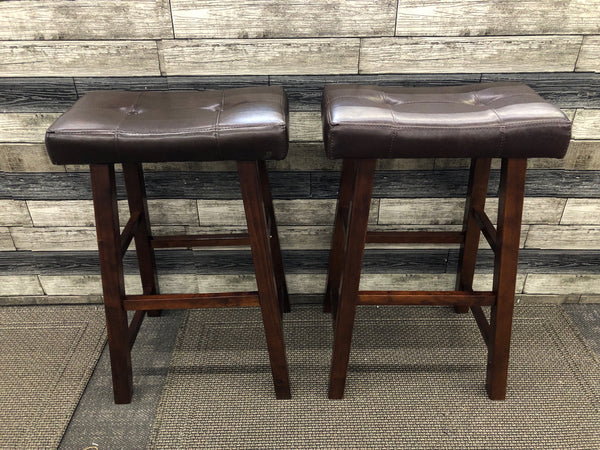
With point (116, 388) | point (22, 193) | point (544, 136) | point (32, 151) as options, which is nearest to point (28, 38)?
point (32, 151)

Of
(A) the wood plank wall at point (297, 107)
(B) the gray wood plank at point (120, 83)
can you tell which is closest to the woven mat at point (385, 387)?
(A) the wood plank wall at point (297, 107)

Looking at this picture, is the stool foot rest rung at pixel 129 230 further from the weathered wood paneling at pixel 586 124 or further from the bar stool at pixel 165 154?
the weathered wood paneling at pixel 586 124

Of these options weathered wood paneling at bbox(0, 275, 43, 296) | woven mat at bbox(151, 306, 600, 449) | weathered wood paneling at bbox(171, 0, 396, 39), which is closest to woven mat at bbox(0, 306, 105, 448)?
weathered wood paneling at bbox(0, 275, 43, 296)

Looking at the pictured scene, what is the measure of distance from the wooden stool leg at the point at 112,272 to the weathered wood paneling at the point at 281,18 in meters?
0.50

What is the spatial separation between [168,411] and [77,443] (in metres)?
0.26

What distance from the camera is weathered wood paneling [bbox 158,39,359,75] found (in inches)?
56.9

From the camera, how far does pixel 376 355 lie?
1.68 m

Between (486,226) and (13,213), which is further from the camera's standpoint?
(13,213)

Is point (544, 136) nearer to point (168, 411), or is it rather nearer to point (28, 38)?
point (168, 411)

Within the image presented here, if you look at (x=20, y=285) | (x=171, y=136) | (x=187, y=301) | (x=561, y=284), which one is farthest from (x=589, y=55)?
(x=20, y=285)

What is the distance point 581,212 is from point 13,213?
2.00 metres

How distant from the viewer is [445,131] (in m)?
1.08

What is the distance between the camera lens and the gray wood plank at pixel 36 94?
4.94 feet

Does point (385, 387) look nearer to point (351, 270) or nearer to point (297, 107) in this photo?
point (351, 270)
